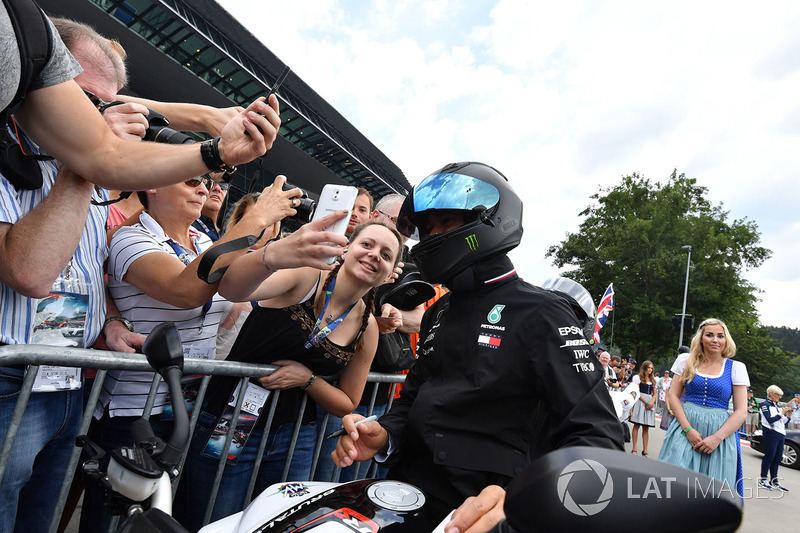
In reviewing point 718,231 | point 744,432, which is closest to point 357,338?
point 744,432

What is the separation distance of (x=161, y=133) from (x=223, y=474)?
1.58 m

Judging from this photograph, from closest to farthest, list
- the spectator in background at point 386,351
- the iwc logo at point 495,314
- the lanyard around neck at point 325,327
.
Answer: the iwc logo at point 495,314
the lanyard around neck at point 325,327
the spectator in background at point 386,351

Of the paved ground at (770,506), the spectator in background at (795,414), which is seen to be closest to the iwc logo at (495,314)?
the paved ground at (770,506)

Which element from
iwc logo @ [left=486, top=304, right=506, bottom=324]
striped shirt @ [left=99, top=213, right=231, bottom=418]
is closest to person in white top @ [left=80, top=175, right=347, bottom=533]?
striped shirt @ [left=99, top=213, right=231, bottom=418]

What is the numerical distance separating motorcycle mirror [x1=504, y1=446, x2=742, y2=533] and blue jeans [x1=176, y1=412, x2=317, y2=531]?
2014 mm

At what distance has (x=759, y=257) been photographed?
1174 inches

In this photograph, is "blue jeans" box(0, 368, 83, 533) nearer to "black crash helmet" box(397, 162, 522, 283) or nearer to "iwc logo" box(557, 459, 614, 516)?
"black crash helmet" box(397, 162, 522, 283)

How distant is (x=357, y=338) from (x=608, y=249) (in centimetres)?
3168

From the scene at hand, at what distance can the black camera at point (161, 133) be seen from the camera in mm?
1719

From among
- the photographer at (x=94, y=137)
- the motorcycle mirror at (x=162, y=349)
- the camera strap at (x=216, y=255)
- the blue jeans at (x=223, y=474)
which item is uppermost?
the photographer at (x=94, y=137)

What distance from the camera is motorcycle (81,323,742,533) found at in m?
0.61

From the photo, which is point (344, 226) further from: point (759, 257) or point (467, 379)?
point (759, 257)

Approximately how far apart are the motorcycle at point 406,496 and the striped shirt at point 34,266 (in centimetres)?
81

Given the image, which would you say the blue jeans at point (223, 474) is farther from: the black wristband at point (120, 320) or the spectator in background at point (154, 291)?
the black wristband at point (120, 320)
